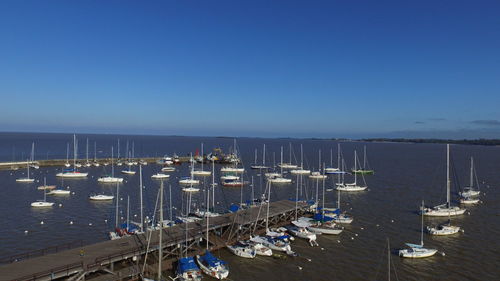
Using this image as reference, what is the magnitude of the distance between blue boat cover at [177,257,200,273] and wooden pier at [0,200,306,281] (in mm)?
2189

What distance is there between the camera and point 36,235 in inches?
1613

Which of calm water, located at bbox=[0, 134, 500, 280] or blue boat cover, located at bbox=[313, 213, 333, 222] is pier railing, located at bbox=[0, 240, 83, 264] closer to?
calm water, located at bbox=[0, 134, 500, 280]

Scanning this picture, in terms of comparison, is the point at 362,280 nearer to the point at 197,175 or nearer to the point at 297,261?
the point at 297,261

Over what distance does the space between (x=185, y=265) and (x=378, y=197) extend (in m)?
50.8

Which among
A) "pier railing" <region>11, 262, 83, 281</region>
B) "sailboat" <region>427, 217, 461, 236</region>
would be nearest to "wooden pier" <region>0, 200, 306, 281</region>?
"pier railing" <region>11, 262, 83, 281</region>

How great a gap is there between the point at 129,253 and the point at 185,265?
527 centimetres

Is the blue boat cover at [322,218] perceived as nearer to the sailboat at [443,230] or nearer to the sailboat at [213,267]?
the sailboat at [443,230]

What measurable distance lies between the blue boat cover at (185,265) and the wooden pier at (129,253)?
2.19 meters

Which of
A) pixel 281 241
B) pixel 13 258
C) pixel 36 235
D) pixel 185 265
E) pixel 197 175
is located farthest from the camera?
pixel 197 175

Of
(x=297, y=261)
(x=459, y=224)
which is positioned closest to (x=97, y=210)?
(x=297, y=261)

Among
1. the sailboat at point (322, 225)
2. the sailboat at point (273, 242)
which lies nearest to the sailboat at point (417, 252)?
the sailboat at point (322, 225)

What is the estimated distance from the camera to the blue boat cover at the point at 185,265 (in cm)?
2955

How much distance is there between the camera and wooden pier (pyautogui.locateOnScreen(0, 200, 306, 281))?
2619cm

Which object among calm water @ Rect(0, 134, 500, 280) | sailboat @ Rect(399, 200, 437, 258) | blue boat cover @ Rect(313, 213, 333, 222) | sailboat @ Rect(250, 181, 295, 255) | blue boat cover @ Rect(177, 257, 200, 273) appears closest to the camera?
blue boat cover @ Rect(177, 257, 200, 273)
